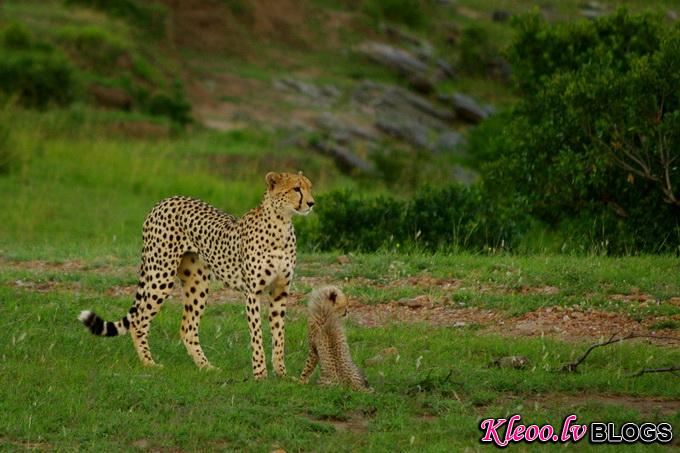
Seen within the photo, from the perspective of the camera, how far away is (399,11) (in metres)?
49.3

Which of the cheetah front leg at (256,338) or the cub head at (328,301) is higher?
the cub head at (328,301)

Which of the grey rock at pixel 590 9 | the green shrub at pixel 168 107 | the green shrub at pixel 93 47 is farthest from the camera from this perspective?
the grey rock at pixel 590 9

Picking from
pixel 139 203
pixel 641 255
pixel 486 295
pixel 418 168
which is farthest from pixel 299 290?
pixel 418 168

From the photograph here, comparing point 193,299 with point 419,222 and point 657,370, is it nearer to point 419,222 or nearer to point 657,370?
point 657,370

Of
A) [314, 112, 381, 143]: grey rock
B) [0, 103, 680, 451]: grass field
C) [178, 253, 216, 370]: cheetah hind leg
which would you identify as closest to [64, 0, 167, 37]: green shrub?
[314, 112, 381, 143]: grey rock

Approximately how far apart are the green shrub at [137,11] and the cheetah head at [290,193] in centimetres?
2927

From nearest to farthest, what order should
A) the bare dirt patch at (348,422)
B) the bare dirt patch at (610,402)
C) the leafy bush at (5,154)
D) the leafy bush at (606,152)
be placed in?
the bare dirt patch at (348,422) < the bare dirt patch at (610,402) < the leafy bush at (606,152) < the leafy bush at (5,154)

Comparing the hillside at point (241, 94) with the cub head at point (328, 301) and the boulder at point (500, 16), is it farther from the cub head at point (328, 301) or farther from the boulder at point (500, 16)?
the cub head at point (328, 301)

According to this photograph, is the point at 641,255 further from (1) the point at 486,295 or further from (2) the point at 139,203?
(2) the point at 139,203

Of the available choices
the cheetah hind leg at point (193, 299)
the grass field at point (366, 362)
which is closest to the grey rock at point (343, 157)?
the grass field at point (366, 362)

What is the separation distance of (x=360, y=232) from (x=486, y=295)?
4.36 m

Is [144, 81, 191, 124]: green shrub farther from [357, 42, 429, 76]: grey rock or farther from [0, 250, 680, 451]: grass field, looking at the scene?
[0, 250, 680, 451]: grass field

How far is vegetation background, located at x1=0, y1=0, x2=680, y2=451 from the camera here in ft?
25.4

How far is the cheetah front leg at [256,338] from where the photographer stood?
28.3 feet
